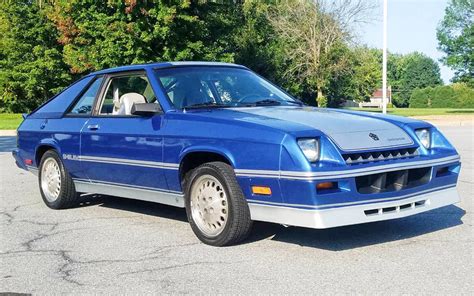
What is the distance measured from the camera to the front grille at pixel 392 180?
470cm

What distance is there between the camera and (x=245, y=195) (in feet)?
16.0

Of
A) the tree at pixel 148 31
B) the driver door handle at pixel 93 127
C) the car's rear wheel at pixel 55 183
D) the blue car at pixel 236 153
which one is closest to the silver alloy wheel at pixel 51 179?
the car's rear wheel at pixel 55 183

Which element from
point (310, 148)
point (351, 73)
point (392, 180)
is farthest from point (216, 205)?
point (351, 73)

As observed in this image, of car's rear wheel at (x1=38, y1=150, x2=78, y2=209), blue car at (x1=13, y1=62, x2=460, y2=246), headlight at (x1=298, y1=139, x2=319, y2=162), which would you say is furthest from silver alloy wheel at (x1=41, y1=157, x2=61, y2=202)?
headlight at (x1=298, y1=139, x2=319, y2=162)

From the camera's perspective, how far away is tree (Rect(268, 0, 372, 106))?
146 ft

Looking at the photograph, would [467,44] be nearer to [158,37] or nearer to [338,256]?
[158,37]

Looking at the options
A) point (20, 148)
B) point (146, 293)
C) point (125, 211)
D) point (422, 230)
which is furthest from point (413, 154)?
point (20, 148)

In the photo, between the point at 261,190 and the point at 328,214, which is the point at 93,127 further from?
the point at 328,214

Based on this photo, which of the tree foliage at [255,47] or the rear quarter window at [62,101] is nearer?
the rear quarter window at [62,101]

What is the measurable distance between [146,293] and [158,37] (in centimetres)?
2471

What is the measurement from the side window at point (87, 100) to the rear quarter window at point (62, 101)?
111 mm

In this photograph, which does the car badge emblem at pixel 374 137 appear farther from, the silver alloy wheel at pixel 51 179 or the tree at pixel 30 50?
the tree at pixel 30 50

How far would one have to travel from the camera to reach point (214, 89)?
597 centimetres

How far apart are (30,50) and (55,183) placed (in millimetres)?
39699
